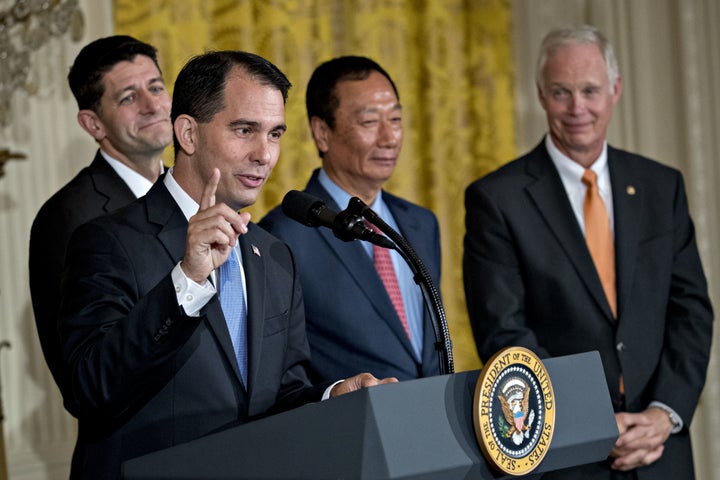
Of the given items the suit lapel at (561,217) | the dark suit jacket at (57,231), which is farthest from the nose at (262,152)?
the suit lapel at (561,217)

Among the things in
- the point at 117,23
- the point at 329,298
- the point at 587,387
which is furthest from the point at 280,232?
the point at 117,23

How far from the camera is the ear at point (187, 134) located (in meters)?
2.02

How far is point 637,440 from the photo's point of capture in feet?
8.96

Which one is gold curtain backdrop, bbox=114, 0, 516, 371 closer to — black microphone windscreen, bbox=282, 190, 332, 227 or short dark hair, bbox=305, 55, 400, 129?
short dark hair, bbox=305, 55, 400, 129

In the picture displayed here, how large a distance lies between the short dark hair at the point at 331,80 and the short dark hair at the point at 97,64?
20.1 inches

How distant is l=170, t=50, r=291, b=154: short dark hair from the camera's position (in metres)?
2.01

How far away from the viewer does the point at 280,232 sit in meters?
2.79

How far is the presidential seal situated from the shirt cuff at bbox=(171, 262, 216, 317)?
472mm

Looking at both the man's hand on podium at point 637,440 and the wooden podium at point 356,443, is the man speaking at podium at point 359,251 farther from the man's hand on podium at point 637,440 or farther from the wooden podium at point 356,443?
the wooden podium at point 356,443

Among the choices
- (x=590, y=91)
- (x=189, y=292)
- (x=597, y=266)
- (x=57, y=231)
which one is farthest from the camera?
(x=590, y=91)

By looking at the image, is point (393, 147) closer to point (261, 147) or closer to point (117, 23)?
point (261, 147)

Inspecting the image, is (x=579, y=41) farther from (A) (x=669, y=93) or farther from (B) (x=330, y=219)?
(A) (x=669, y=93)

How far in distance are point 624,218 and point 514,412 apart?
59.2 inches

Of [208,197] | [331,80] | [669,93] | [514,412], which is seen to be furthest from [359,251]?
[669,93]
